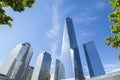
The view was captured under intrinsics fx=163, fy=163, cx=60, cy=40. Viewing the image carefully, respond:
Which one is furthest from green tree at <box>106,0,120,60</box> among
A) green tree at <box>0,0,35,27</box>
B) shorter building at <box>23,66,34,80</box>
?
shorter building at <box>23,66,34,80</box>

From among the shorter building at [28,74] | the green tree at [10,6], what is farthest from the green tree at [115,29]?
the shorter building at [28,74]

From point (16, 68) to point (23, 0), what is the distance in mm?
181941

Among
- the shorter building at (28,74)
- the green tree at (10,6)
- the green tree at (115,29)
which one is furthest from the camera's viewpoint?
the shorter building at (28,74)

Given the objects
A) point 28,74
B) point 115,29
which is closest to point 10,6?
point 115,29

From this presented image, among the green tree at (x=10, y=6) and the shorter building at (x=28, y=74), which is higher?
the shorter building at (x=28, y=74)

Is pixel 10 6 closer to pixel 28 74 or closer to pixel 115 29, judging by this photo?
pixel 115 29

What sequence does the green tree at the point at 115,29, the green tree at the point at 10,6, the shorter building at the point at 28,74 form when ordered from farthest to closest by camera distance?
the shorter building at the point at 28,74
the green tree at the point at 115,29
the green tree at the point at 10,6

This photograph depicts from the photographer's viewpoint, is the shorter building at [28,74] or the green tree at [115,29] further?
the shorter building at [28,74]

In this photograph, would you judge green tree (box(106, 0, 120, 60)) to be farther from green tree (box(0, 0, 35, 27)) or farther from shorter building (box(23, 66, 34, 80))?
shorter building (box(23, 66, 34, 80))

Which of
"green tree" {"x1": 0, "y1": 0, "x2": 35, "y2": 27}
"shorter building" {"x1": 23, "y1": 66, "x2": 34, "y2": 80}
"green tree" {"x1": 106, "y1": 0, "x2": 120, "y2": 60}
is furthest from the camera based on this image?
"shorter building" {"x1": 23, "y1": 66, "x2": 34, "y2": 80}

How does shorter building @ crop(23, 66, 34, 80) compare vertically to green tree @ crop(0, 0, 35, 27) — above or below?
above

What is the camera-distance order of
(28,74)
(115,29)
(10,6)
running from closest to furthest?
(10,6), (115,29), (28,74)

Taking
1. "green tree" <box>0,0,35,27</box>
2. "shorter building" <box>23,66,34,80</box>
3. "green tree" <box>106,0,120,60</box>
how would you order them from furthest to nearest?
"shorter building" <box>23,66,34,80</box> < "green tree" <box>106,0,120,60</box> < "green tree" <box>0,0,35,27</box>

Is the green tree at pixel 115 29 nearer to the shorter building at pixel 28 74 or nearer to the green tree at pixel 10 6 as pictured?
the green tree at pixel 10 6
